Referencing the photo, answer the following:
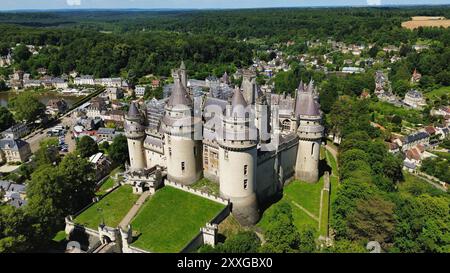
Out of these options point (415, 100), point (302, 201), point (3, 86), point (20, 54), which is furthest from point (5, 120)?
point (415, 100)

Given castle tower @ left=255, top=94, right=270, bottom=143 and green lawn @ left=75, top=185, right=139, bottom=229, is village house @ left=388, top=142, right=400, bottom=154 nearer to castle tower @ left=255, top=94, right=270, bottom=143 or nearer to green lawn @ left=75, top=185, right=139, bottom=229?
castle tower @ left=255, top=94, right=270, bottom=143

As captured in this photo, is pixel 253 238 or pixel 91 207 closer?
pixel 253 238

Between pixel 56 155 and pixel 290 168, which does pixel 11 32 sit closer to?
pixel 56 155

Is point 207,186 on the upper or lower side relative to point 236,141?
lower

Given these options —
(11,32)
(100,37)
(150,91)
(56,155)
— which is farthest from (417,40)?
(11,32)

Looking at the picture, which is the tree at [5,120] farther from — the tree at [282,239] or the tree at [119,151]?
the tree at [282,239]

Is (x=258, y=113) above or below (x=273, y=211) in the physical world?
above

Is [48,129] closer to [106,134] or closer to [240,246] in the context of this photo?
[106,134]
